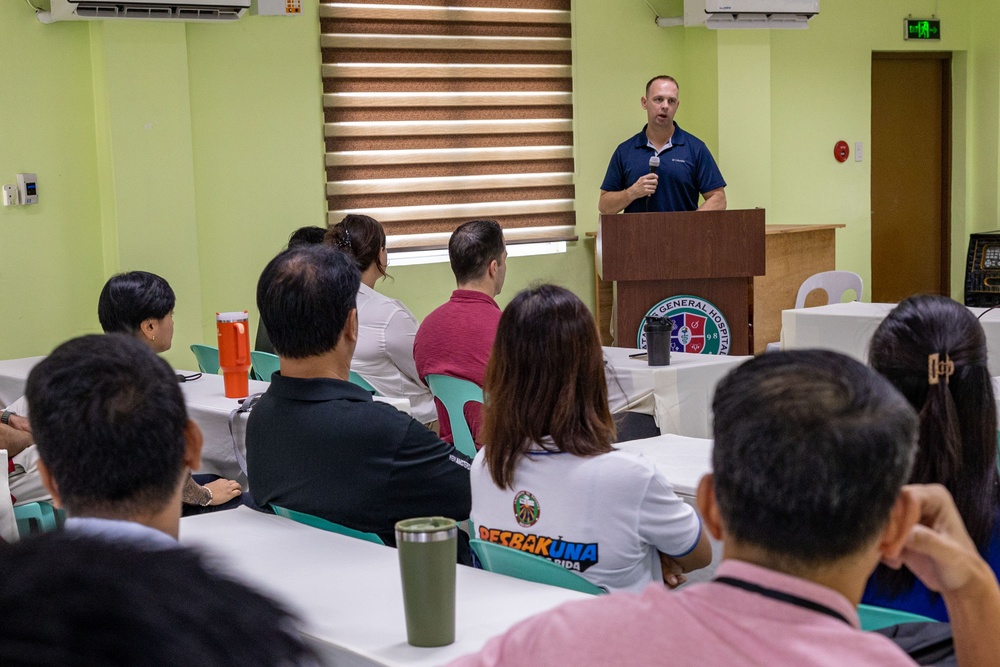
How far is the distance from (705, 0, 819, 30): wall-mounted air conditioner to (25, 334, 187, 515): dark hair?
5.82 metres

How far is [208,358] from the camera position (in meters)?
4.41

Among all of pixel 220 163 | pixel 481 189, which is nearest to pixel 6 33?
pixel 220 163

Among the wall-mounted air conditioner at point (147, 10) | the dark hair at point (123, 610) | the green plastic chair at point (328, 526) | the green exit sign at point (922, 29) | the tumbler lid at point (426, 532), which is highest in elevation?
the green exit sign at point (922, 29)

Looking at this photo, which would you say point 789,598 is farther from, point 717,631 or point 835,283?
point 835,283

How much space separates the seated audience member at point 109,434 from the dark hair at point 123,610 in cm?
90

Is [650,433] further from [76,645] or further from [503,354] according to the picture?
[76,645]

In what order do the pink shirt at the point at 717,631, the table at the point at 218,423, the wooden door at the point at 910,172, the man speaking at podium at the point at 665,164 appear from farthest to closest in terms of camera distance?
the wooden door at the point at 910,172
the man speaking at podium at the point at 665,164
the table at the point at 218,423
the pink shirt at the point at 717,631

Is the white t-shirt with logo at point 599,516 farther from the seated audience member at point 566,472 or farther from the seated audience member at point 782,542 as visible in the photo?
the seated audience member at point 782,542

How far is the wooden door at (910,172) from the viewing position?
8.24 metres

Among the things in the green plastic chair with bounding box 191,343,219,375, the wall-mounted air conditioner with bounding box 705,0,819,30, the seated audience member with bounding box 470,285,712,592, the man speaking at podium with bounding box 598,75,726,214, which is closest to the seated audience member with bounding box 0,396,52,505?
the green plastic chair with bounding box 191,343,219,375

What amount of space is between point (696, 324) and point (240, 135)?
8.45ft

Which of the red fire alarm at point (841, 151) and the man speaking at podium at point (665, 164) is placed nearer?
the man speaking at podium at point (665, 164)

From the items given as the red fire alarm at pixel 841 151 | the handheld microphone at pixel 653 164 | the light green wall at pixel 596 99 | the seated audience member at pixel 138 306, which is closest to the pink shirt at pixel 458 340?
the seated audience member at pixel 138 306

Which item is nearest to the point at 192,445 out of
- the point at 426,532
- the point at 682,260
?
the point at 426,532
